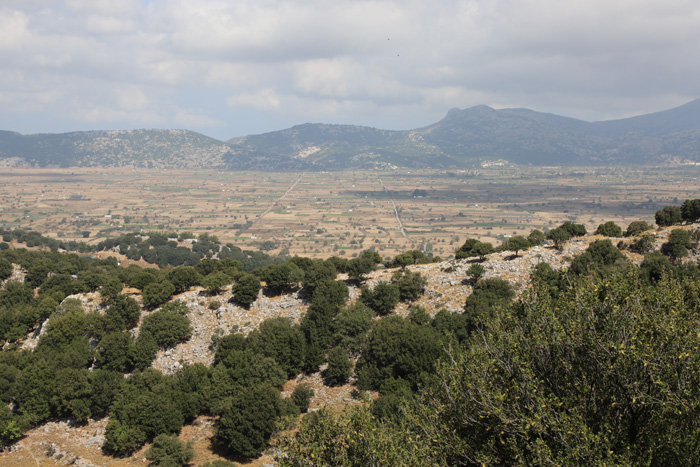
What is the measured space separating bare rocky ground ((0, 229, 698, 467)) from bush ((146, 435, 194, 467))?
43.7 inches

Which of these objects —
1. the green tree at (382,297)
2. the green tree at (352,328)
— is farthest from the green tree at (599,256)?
the green tree at (352,328)

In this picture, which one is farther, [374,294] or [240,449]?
[374,294]


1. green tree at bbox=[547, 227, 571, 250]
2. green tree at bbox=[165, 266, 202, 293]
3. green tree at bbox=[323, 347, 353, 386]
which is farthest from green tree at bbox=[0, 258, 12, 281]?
green tree at bbox=[547, 227, 571, 250]

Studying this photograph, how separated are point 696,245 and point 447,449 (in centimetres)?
4829

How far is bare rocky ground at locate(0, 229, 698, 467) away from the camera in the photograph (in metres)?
33.2

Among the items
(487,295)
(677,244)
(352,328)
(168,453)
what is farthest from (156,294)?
(677,244)

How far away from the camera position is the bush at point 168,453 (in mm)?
30031

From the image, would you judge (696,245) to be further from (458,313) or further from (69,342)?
(69,342)

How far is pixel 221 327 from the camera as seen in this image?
4741 cm

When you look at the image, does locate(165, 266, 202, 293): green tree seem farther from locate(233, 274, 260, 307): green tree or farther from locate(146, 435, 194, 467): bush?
locate(146, 435, 194, 467): bush

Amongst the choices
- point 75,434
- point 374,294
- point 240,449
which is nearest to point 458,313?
point 374,294

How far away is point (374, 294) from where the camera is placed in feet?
158

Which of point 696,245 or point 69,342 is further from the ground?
point 696,245

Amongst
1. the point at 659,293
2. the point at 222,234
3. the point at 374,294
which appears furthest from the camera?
the point at 222,234
